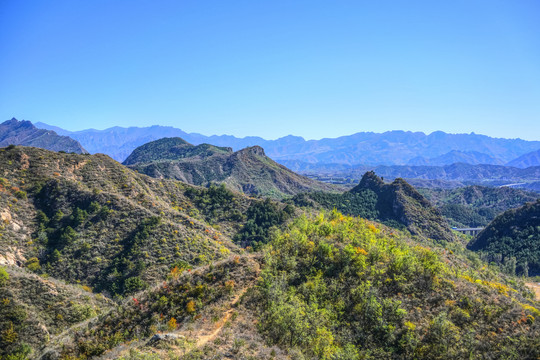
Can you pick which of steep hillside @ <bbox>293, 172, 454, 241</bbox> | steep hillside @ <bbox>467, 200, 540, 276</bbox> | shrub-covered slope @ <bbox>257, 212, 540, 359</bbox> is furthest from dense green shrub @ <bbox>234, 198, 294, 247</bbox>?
steep hillside @ <bbox>467, 200, 540, 276</bbox>

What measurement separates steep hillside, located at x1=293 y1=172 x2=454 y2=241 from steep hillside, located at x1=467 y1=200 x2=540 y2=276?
52.9ft

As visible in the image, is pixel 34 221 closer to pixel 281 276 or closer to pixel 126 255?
pixel 126 255

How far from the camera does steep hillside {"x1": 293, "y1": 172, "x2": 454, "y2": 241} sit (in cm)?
13470

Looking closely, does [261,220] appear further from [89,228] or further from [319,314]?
[319,314]

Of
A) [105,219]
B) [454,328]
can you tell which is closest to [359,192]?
[105,219]

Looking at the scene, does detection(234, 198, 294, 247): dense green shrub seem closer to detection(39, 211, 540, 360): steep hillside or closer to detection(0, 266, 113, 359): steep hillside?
detection(0, 266, 113, 359): steep hillside

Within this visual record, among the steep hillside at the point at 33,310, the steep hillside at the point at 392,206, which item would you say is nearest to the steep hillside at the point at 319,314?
the steep hillside at the point at 33,310

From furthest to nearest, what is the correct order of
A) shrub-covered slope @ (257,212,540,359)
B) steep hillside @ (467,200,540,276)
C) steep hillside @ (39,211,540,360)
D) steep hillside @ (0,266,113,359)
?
steep hillside @ (467,200,540,276), steep hillside @ (0,266,113,359), shrub-covered slope @ (257,212,540,359), steep hillside @ (39,211,540,360)

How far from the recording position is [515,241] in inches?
4734

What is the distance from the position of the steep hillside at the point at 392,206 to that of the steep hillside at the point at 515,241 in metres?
16.1

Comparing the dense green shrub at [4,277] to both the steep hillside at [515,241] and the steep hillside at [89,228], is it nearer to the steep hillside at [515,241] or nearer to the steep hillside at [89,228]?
the steep hillside at [89,228]

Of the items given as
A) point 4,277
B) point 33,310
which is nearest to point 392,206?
point 33,310

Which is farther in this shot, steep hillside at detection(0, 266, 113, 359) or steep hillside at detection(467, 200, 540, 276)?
steep hillside at detection(467, 200, 540, 276)

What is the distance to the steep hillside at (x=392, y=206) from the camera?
135 m
